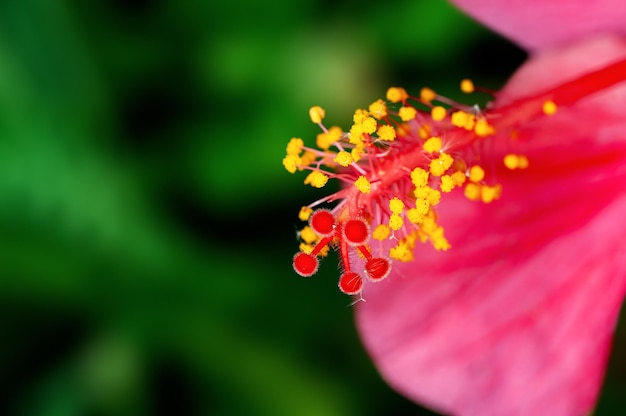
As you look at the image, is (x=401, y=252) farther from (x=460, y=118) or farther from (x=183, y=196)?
(x=183, y=196)

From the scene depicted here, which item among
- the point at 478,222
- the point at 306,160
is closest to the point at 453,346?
the point at 478,222

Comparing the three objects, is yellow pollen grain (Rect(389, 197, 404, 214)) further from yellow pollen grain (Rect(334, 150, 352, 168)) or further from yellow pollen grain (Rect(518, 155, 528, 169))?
yellow pollen grain (Rect(518, 155, 528, 169))

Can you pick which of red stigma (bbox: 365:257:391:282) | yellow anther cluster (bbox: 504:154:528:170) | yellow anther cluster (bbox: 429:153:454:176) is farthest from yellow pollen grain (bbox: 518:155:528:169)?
red stigma (bbox: 365:257:391:282)

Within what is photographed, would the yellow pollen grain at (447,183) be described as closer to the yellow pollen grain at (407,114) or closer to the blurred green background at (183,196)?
the yellow pollen grain at (407,114)

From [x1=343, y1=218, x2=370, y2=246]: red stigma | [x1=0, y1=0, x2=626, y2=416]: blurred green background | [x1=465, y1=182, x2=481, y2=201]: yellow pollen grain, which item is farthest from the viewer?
[x1=0, y1=0, x2=626, y2=416]: blurred green background

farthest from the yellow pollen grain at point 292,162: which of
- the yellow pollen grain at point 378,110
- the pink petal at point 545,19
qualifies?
the pink petal at point 545,19

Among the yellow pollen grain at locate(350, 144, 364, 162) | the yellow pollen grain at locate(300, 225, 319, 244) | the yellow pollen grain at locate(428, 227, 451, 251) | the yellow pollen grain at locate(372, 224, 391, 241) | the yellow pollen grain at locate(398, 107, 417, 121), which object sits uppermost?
the yellow pollen grain at locate(398, 107, 417, 121)

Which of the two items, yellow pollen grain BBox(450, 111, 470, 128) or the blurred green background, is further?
the blurred green background
